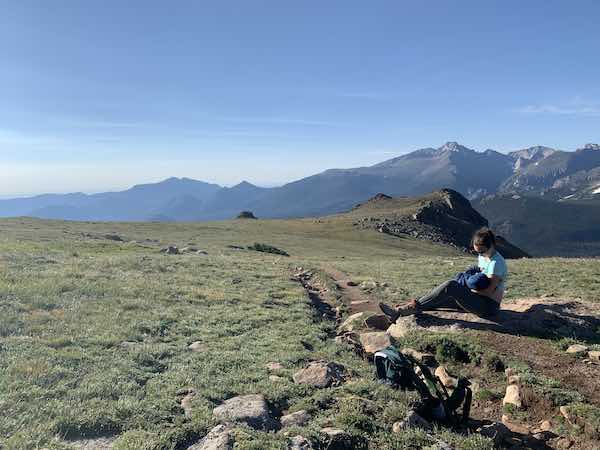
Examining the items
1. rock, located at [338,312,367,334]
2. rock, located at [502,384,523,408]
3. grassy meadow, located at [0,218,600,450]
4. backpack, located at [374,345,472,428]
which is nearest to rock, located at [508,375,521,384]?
rock, located at [502,384,523,408]

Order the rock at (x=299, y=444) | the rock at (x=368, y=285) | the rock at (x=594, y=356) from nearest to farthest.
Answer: the rock at (x=299, y=444) → the rock at (x=594, y=356) → the rock at (x=368, y=285)

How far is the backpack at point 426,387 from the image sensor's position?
8.78m

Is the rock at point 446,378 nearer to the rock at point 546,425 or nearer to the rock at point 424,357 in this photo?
the rock at point 424,357

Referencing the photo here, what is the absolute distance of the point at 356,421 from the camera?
7980 mm

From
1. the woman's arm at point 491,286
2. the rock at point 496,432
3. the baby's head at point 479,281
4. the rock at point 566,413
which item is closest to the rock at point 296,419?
the rock at point 496,432

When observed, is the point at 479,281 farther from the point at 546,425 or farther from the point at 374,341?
the point at 546,425

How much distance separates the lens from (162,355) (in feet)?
37.4

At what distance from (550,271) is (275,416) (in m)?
25.4

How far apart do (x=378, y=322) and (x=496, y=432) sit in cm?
683

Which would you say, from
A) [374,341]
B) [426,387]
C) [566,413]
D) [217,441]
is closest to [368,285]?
[374,341]

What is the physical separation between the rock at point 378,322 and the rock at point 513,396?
4898 mm

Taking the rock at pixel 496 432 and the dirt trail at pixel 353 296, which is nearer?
the rock at pixel 496 432

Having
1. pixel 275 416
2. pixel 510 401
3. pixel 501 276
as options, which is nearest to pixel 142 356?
pixel 275 416

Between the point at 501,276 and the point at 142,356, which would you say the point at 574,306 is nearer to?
the point at 501,276
